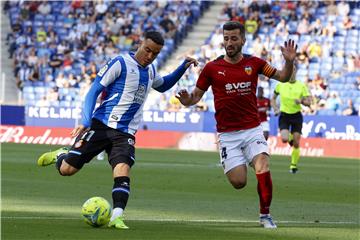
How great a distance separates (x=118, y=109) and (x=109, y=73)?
1.54 feet

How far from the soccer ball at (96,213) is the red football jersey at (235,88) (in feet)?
6.61

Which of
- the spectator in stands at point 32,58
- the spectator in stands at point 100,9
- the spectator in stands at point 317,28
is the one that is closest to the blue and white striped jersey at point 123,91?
the spectator in stands at point 317,28

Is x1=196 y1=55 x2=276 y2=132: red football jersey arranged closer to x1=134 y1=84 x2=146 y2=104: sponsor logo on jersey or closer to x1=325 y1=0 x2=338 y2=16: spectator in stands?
x1=134 y1=84 x2=146 y2=104: sponsor logo on jersey

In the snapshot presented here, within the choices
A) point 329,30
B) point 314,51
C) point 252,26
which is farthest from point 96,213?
point 252,26

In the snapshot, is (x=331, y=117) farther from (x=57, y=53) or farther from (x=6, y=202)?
(x=6, y=202)

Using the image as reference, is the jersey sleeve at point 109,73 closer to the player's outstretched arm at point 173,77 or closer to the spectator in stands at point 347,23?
the player's outstretched arm at point 173,77

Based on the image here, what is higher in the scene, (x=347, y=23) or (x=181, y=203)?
(x=347, y=23)

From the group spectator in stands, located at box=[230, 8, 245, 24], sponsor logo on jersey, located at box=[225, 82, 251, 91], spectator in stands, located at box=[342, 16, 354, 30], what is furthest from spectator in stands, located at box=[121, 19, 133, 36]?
sponsor logo on jersey, located at box=[225, 82, 251, 91]

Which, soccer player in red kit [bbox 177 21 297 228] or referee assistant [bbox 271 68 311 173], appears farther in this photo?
referee assistant [bbox 271 68 311 173]

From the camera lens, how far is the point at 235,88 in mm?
12922

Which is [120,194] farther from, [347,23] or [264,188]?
[347,23]

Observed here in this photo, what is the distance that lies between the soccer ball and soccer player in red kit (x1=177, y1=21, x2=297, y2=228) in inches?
72.3

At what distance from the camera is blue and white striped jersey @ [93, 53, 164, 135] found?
1242cm

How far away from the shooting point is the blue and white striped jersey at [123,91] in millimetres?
12424
